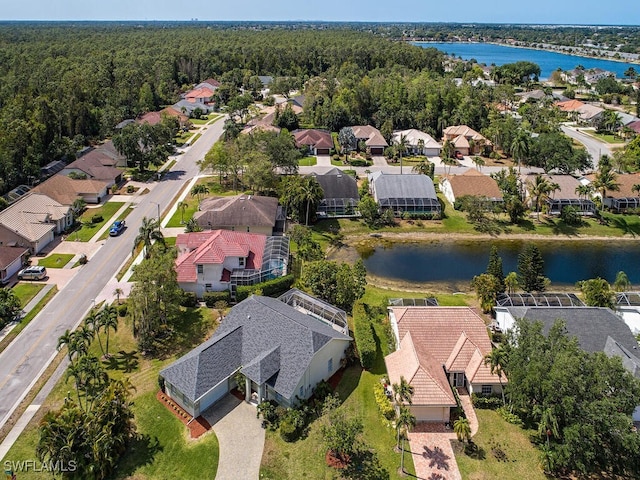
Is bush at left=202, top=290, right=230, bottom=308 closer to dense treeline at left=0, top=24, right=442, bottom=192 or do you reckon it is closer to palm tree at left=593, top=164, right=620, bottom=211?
dense treeline at left=0, top=24, right=442, bottom=192

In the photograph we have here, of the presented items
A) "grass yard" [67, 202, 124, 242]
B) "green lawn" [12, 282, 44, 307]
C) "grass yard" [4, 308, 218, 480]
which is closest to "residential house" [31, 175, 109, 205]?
"grass yard" [67, 202, 124, 242]

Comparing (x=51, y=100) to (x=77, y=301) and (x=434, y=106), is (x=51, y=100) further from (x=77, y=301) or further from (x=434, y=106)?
(x=434, y=106)

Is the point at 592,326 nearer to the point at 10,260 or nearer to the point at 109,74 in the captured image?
the point at 10,260

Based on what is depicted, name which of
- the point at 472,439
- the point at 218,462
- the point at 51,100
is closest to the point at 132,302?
the point at 218,462

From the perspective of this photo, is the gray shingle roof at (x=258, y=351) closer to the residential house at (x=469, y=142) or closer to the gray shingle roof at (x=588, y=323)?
the gray shingle roof at (x=588, y=323)

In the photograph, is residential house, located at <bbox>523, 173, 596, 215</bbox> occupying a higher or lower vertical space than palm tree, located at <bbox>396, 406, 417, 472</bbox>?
lower

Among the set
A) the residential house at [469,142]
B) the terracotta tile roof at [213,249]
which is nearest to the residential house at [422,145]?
the residential house at [469,142]
